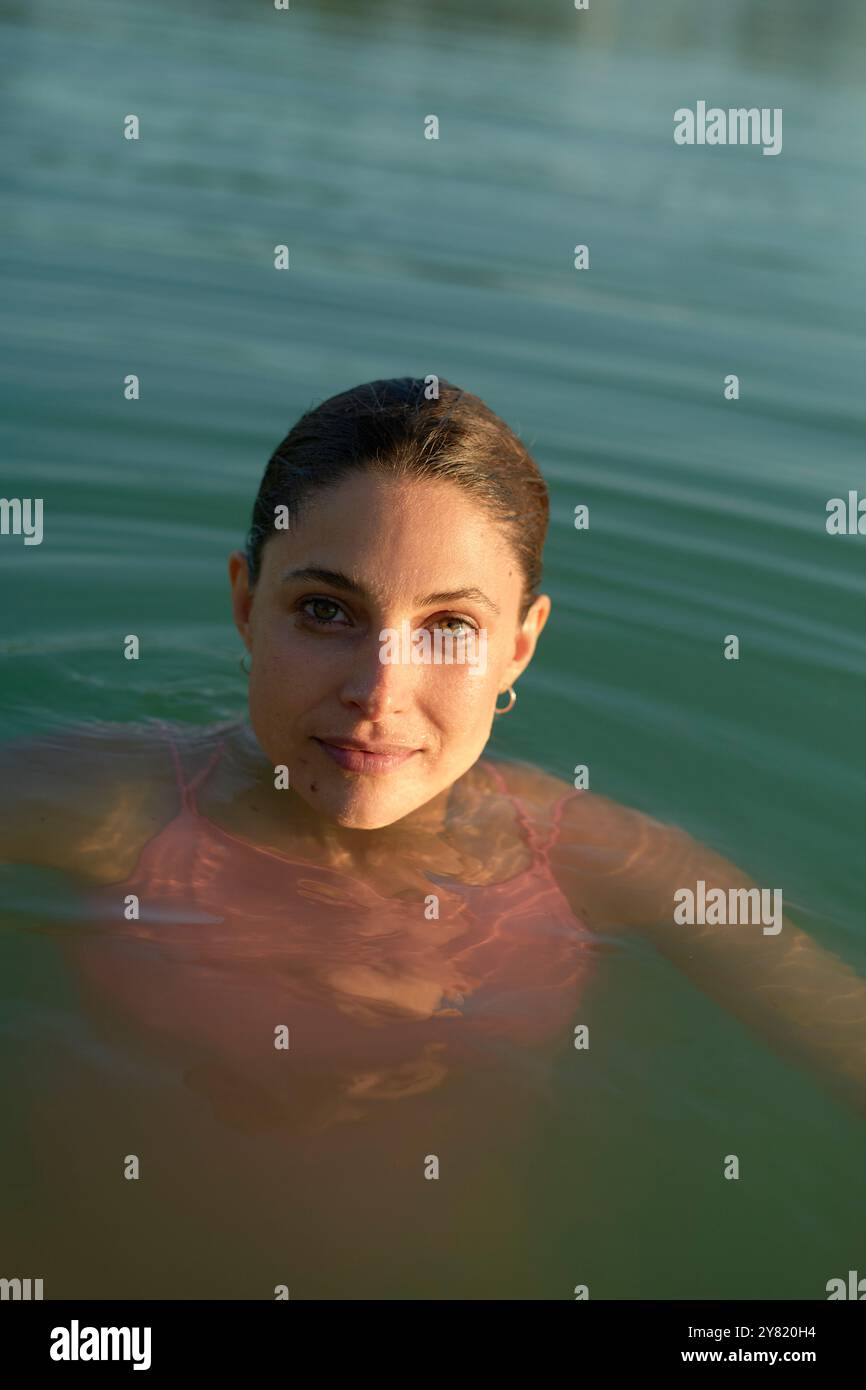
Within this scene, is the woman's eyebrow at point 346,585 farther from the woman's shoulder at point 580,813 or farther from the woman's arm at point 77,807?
the woman's shoulder at point 580,813

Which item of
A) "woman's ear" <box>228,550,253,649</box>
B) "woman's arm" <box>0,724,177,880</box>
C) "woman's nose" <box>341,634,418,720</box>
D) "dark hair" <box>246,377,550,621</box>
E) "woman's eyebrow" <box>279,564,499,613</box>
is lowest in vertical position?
"woman's arm" <box>0,724,177,880</box>

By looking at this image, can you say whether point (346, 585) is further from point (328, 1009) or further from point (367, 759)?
point (328, 1009)

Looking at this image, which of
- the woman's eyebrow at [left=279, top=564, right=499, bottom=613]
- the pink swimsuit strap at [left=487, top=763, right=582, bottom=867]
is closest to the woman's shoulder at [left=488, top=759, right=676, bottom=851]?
the pink swimsuit strap at [left=487, top=763, right=582, bottom=867]

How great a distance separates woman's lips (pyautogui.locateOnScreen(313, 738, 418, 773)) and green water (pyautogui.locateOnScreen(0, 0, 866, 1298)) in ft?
2.48

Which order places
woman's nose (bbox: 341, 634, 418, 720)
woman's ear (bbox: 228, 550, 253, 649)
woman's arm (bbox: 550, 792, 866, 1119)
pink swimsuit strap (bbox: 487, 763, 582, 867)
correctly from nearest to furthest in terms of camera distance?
woman's nose (bbox: 341, 634, 418, 720) < woman's arm (bbox: 550, 792, 866, 1119) < woman's ear (bbox: 228, 550, 253, 649) < pink swimsuit strap (bbox: 487, 763, 582, 867)

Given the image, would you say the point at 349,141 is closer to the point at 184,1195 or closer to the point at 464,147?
the point at 464,147

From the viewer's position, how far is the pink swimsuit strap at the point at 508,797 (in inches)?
149

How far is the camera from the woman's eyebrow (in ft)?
10.7

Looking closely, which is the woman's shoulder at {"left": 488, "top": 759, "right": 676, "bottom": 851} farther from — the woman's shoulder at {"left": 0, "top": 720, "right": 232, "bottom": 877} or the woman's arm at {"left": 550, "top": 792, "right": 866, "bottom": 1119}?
the woman's shoulder at {"left": 0, "top": 720, "right": 232, "bottom": 877}

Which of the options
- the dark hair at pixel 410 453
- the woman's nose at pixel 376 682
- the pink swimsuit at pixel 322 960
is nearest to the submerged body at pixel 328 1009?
the pink swimsuit at pixel 322 960

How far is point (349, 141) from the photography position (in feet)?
42.0

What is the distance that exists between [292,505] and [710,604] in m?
2.96

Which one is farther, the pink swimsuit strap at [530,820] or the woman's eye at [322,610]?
the pink swimsuit strap at [530,820]
